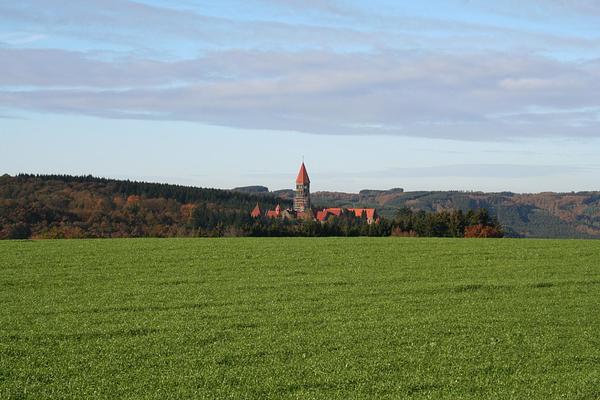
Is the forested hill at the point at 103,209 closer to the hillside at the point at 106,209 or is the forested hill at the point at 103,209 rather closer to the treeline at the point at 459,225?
the hillside at the point at 106,209

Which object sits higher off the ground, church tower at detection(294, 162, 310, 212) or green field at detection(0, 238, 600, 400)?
church tower at detection(294, 162, 310, 212)

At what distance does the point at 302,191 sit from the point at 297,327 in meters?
173

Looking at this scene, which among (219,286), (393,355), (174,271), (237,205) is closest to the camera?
(393,355)

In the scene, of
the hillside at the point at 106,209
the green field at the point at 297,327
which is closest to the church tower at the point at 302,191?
the hillside at the point at 106,209

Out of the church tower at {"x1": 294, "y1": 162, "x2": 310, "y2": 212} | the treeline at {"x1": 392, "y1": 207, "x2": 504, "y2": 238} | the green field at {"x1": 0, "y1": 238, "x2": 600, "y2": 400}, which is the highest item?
the church tower at {"x1": 294, "y1": 162, "x2": 310, "y2": 212}

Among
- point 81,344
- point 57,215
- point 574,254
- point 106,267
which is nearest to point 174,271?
point 106,267

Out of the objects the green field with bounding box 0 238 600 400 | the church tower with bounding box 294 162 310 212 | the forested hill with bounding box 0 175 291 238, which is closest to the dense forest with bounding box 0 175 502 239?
the forested hill with bounding box 0 175 291 238

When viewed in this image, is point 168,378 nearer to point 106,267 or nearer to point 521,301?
point 521,301

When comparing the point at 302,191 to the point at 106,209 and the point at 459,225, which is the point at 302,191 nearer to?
the point at 106,209

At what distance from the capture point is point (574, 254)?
36.2 meters

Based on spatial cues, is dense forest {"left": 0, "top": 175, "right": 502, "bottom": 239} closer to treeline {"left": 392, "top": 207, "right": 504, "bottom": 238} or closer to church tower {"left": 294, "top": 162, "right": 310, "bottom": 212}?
treeline {"left": 392, "top": 207, "right": 504, "bottom": 238}

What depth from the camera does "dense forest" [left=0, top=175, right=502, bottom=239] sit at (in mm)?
72062

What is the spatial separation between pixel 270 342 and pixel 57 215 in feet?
237

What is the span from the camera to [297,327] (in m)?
17.6
